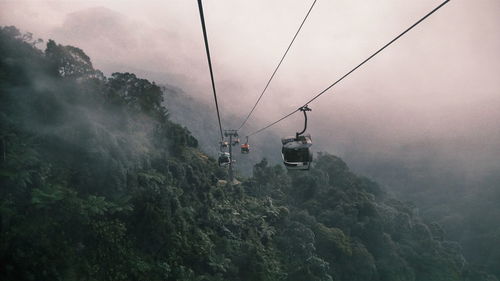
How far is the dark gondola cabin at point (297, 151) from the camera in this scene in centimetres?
1297

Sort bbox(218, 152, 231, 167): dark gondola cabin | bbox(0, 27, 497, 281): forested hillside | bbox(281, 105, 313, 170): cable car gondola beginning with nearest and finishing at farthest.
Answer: bbox(281, 105, 313, 170): cable car gondola, bbox(0, 27, 497, 281): forested hillside, bbox(218, 152, 231, 167): dark gondola cabin

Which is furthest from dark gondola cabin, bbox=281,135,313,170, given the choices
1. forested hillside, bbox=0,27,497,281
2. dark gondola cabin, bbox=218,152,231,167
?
dark gondola cabin, bbox=218,152,231,167

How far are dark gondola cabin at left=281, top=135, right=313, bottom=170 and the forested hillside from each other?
1142 centimetres

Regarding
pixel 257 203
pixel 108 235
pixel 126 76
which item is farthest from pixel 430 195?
pixel 108 235

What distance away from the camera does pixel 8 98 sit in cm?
2289

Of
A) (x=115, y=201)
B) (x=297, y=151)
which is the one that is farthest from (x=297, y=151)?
(x=115, y=201)

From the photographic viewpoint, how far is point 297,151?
13.0 m

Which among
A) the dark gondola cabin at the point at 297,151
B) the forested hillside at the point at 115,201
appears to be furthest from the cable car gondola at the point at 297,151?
the forested hillside at the point at 115,201

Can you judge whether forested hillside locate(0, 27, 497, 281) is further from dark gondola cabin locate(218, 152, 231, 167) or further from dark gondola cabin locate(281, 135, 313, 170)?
dark gondola cabin locate(281, 135, 313, 170)

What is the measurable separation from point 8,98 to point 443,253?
179 ft

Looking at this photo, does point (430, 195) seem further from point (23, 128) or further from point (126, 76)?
point (23, 128)

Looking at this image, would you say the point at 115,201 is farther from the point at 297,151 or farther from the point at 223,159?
the point at 297,151

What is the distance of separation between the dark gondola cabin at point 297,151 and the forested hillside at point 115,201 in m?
11.4

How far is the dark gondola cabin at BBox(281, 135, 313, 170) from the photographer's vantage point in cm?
1297
